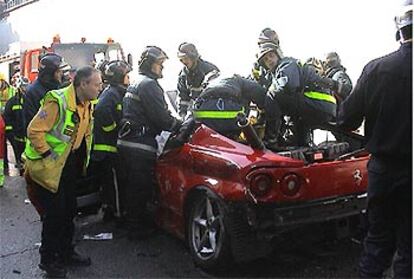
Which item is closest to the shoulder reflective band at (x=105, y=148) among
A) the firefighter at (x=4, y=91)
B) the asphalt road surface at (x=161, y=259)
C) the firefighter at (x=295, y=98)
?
the asphalt road surface at (x=161, y=259)

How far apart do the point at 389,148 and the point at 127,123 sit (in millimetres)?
2635

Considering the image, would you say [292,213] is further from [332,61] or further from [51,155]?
[332,61]

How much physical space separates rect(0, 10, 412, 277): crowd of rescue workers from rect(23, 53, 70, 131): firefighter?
3 centimetres

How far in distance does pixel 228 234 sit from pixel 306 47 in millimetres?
7613

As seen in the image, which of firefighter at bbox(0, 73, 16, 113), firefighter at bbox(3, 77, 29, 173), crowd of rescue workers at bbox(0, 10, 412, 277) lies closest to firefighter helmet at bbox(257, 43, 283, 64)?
crowd of rescue workers at bbox(0, 10, 412, 277)

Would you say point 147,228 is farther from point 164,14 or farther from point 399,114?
point 164,14

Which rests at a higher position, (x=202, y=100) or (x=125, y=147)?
(x=202, y=100)

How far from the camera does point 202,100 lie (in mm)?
4453

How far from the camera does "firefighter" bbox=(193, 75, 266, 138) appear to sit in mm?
4348

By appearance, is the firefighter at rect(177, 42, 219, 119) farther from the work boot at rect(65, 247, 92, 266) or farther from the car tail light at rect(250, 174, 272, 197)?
the car tail light at rect(250, 174, 272, 197)

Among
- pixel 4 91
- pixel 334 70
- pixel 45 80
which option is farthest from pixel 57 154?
pixel 4 91

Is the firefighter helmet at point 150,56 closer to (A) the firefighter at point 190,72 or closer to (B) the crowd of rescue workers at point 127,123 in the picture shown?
(B) the crowd of rescue workers at point 127,123

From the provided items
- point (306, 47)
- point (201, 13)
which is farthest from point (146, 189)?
point (201, 13)

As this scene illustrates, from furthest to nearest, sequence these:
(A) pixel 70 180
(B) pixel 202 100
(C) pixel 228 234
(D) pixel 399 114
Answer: (B) pixel 202 100
(A) pixel 70 180
(C) pixel 228 234
(D) pixel 399 114
